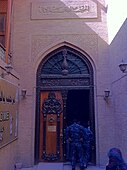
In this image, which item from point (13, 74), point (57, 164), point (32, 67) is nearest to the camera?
point (13, 74)

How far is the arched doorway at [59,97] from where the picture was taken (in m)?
8.13

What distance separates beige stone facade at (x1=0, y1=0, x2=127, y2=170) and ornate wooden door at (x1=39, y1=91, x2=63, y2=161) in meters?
0.34

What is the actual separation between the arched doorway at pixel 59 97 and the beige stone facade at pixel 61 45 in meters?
0.20

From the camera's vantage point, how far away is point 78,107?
9000mm

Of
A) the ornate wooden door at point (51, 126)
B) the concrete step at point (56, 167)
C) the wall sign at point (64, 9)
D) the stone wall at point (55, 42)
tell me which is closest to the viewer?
the concrete step at point (56, 167)

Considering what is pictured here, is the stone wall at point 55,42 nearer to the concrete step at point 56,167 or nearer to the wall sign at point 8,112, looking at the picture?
the concrete step at point 56,167

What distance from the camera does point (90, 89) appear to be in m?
8.38

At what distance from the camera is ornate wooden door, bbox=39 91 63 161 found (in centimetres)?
809

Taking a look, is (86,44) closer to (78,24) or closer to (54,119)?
(78,24)

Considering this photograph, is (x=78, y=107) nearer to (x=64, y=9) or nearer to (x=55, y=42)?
(x=55, y=42)

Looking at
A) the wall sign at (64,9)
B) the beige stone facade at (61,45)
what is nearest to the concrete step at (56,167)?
the beige stone facade at (61,45)

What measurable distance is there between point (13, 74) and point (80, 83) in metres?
2.45

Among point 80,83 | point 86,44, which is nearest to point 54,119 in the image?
point 80,83

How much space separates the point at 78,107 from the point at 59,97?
0.98 meters
